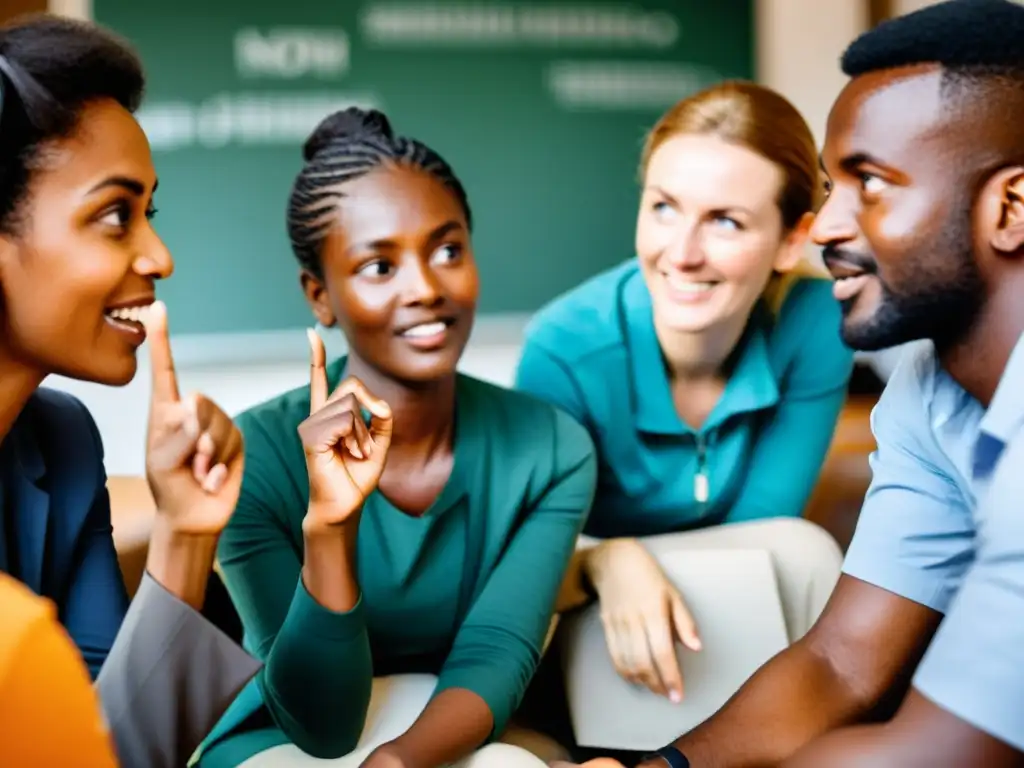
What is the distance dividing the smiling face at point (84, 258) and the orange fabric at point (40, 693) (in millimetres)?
115

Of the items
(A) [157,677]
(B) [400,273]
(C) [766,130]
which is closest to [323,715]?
(A) [157,677]

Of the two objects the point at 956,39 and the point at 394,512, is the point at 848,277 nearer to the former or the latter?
the point at 956,39

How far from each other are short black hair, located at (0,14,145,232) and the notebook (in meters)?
0.43

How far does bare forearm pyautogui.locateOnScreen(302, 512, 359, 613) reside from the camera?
0.46m

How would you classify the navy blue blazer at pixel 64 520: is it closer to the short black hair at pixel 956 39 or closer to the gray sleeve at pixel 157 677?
the gray sleeve at pixel 157 677

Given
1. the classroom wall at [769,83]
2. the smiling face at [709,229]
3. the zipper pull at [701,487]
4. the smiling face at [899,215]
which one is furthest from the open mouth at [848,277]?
the classroom wall at [769,83]

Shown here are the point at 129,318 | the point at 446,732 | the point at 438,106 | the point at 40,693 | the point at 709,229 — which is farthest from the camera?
the point at 438,106

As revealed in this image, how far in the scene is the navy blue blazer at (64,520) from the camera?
461mm

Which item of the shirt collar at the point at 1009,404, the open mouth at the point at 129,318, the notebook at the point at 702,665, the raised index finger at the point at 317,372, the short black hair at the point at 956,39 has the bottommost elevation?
the notebook at the point at 702,665

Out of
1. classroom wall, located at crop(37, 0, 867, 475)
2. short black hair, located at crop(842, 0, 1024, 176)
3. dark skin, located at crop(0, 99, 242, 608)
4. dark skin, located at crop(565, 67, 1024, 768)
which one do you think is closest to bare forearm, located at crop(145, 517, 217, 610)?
dark skin, located at crop(0, 99, 242, 608)

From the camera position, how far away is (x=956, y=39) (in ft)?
1.47

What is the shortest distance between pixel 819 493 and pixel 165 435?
2.08ft

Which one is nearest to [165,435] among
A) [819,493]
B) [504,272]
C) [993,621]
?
[993,621]

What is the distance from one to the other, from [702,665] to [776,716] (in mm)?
84
